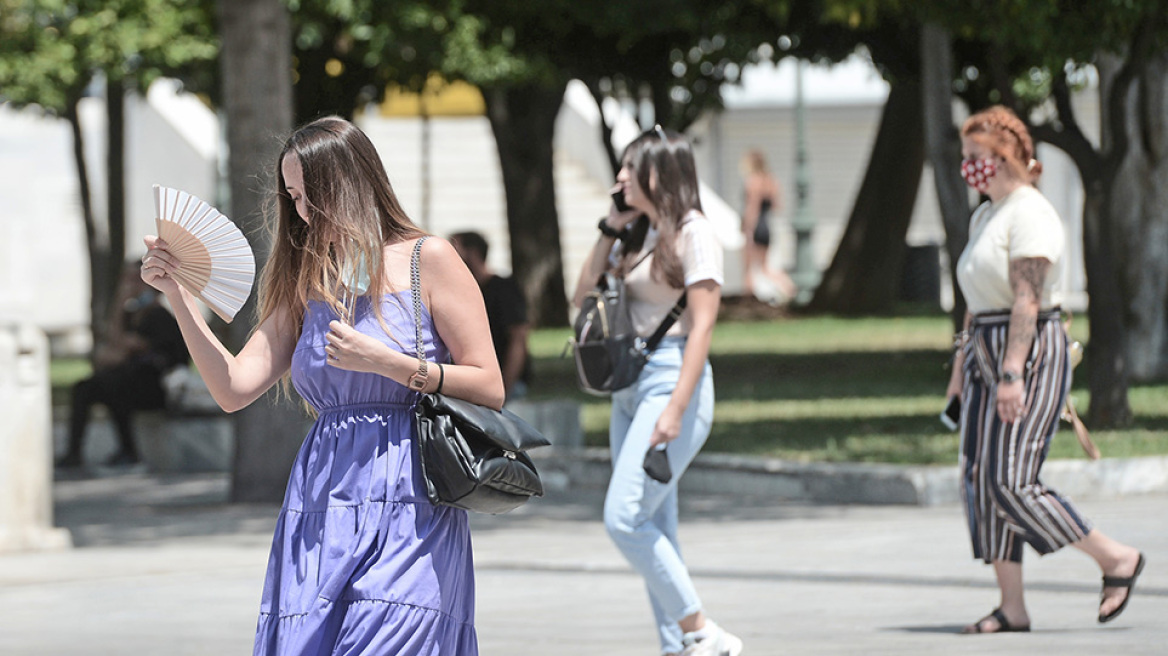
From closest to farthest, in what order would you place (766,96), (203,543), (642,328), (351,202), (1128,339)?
(351,202), (642,328), (203,543), (1128,339), (766,96)

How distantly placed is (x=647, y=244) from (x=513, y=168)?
17.7 m

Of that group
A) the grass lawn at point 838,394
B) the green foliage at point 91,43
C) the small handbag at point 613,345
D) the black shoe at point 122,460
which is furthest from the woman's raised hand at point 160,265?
the green foliage at point 91,43

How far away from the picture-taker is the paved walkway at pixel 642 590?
668cm

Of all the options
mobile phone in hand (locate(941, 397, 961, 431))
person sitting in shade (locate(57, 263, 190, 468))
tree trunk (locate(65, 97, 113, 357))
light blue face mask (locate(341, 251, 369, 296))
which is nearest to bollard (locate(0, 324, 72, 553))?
person sitting in shade (locate(57, 263, 190, 468))

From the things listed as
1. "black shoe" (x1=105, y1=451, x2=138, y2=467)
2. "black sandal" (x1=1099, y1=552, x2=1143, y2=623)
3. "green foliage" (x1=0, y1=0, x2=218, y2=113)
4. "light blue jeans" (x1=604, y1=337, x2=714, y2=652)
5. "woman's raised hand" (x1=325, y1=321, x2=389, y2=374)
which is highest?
"green foliage" (x1=0, y1=0, x2=218, y2=113)

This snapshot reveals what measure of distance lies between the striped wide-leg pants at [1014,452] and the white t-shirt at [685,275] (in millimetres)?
980

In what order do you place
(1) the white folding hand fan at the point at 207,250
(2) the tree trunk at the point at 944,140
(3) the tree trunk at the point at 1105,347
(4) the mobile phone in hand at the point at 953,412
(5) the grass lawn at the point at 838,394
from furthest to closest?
(2) the tree trunk at the point at 944,140 < (3) the tree trunk at the point at 1105,347 < (5) the grass lawn at the point at 838,394 < (4) the mobile phone in hand at the point at 953,412 < (1) the white folding hand fan at the point at 207,250

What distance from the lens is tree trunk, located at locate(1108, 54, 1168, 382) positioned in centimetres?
1506

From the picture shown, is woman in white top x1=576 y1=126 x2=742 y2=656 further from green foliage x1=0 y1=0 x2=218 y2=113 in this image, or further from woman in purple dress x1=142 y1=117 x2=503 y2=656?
green foliage x1=0 y1=0 x2=218 y2=113

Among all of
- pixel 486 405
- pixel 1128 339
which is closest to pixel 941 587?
pixel 486 405

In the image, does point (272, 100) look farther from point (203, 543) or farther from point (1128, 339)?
point (1128, 339)

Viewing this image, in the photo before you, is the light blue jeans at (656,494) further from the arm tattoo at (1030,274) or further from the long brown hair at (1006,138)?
the long brown hair at (1006,138)

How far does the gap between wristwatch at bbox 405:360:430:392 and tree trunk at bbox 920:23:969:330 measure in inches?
343

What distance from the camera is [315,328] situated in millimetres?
4199
